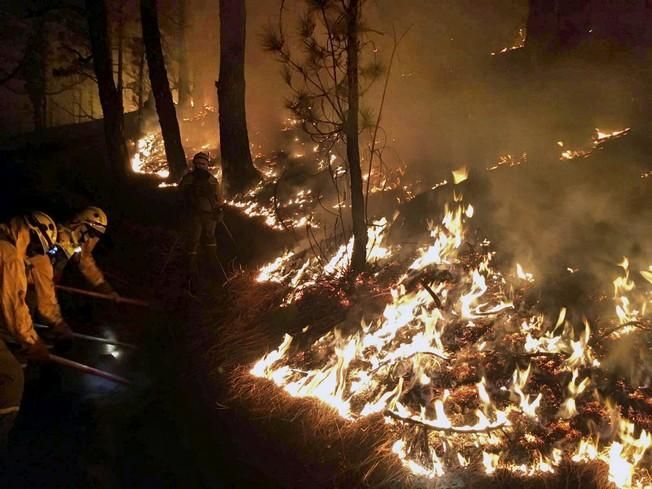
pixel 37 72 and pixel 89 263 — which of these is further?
pixel 37 72

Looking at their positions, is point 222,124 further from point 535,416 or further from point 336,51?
point 535,416

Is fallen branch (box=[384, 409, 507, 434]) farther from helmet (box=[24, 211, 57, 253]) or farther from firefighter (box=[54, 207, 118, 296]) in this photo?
firefighter (box=[54, 207, 118, 296])

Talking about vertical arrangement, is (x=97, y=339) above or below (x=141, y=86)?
below

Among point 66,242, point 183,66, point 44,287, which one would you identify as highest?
point 183,66

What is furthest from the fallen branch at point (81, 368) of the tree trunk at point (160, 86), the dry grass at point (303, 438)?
the tree trunk at point (160, 86)

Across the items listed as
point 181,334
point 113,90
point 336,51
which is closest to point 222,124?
point 113,90

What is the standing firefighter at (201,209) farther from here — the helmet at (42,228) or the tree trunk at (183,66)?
the tree trunk at (183,66)

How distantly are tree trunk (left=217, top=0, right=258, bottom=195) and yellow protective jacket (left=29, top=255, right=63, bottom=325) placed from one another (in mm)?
7045

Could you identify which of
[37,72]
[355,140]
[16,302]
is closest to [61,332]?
[16,302]

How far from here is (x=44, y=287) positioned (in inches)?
210

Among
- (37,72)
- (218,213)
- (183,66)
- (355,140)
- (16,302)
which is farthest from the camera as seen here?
(183,66)

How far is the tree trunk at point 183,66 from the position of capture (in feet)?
65.1

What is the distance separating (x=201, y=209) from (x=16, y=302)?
434 centimetres

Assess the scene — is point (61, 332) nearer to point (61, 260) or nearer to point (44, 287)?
point (44, 287)
